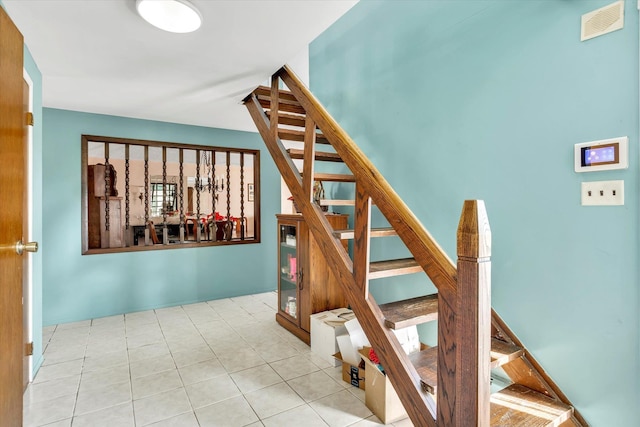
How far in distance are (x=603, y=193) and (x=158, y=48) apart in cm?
277

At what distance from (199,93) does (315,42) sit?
4.44ft

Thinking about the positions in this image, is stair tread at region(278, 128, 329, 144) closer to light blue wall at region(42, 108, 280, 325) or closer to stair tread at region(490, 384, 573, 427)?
stair tread at region(490, 384, 573, 427)

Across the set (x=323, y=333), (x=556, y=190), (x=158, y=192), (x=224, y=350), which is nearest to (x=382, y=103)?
(x=556, y=190)

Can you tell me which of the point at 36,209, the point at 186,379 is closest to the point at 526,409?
the point at 186,379

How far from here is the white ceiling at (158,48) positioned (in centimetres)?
190

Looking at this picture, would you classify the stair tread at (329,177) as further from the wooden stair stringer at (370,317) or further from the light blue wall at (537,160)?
the light blue wall at (537,160)

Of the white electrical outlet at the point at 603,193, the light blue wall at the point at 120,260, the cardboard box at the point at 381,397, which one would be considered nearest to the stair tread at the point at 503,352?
the cardboard box at the point at 381,397

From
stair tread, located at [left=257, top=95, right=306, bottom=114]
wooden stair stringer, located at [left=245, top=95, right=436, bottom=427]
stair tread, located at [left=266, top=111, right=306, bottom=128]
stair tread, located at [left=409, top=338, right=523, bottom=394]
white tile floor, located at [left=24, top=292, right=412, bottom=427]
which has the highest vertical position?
stair tread, located at [left=257, top=95, right=306, bottom=114]

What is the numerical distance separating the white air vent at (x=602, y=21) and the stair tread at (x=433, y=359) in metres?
1.59

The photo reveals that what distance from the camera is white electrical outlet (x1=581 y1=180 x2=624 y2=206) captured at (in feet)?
4.83

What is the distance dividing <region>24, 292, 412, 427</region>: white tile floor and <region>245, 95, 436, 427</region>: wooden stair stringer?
729mm

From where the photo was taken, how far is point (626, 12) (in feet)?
4.77

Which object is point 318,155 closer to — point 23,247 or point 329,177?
point 329,177

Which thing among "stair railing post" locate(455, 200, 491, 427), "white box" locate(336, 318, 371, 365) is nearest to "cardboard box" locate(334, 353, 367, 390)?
"white box" locate(336, 318, 371, 365)
